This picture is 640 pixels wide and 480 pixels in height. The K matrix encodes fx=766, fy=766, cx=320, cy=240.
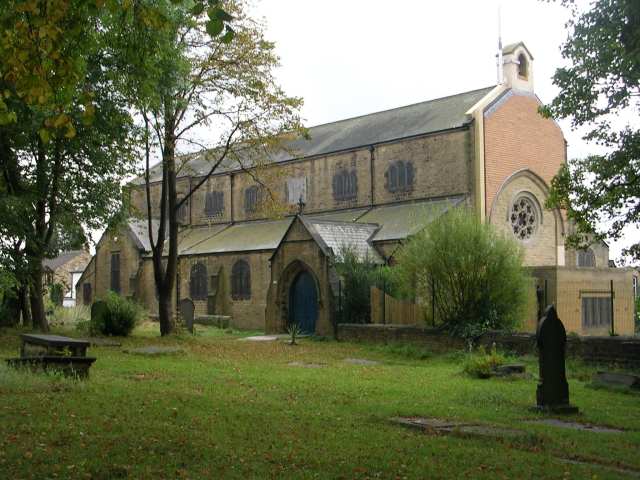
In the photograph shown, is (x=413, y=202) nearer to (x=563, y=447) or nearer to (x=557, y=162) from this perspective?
(x=557, y=162)

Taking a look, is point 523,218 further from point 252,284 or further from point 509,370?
point 509,370

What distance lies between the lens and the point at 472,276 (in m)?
23.5

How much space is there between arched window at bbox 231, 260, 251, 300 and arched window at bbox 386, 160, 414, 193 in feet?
29.9

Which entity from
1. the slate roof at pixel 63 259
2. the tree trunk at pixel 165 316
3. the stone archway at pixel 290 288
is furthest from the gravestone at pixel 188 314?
the slate roof at pixel 63 259

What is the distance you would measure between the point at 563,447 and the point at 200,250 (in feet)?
126

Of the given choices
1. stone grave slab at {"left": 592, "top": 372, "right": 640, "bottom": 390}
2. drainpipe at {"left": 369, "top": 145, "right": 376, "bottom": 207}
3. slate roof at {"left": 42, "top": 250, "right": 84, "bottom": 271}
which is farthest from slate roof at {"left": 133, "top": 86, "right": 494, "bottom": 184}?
slate roof at {"left": 42, "top": 250, "right": 84, "bottom": 271}

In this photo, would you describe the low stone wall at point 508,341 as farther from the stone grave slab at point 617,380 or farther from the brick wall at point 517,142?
the brick wall at point 517,142

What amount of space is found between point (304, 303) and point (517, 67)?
18092mm

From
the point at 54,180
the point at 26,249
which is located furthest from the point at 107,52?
the point at 26,249

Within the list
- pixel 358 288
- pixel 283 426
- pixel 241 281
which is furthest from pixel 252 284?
pixel 283 426

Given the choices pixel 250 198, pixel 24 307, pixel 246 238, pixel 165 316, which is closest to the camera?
pixel 165 316

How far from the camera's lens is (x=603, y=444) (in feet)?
31.7

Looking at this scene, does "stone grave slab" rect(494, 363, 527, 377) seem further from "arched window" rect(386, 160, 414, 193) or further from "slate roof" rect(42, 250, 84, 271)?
"slate roof" rect(42, 250, 84, 271)

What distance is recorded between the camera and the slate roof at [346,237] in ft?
105
